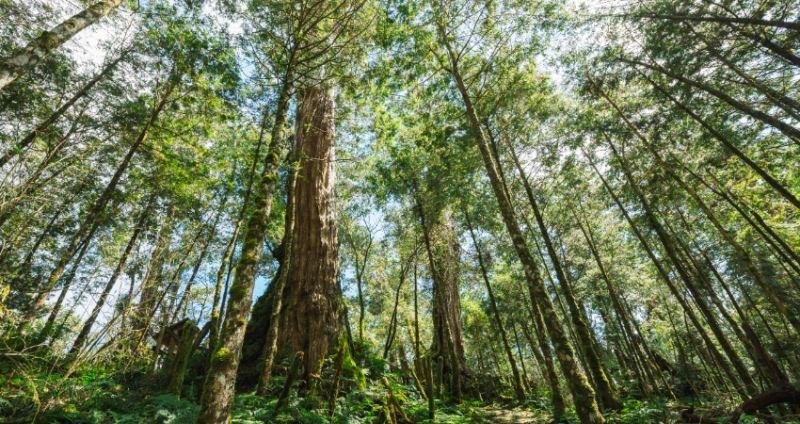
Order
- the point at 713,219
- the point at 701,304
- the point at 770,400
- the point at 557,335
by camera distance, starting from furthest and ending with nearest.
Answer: the point at 713,219, the point at 701,304, the point at 557,335, the point at 770,400

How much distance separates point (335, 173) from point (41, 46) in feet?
22.7

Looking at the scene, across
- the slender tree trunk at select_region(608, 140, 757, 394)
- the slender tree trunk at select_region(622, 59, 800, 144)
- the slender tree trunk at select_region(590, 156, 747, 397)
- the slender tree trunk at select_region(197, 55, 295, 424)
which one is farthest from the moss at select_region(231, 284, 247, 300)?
the slender tree trunk at select_region(590, 156, 747, 397)

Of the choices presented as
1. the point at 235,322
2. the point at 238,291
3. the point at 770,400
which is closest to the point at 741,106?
the point at 770,400

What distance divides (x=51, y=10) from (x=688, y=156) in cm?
2036

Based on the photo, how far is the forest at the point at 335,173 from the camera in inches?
202

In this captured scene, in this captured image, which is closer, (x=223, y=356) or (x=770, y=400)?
(x=223, y=356)

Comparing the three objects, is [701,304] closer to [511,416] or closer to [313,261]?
[511,416]

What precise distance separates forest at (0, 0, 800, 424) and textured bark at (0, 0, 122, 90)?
37 mm

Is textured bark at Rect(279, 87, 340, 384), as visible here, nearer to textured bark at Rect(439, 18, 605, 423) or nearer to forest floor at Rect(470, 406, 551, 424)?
forest floor at Rect(470, 406, 551, 424)

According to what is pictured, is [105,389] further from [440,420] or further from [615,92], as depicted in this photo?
[615,92]

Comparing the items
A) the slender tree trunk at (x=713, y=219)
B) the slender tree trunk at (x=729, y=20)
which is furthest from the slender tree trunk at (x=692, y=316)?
the slender tree trunk at (x=729, y=20)

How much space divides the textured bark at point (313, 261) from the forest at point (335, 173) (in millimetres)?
52

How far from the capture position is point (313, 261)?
7895 mm

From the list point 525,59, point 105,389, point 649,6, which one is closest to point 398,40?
point 525,59
